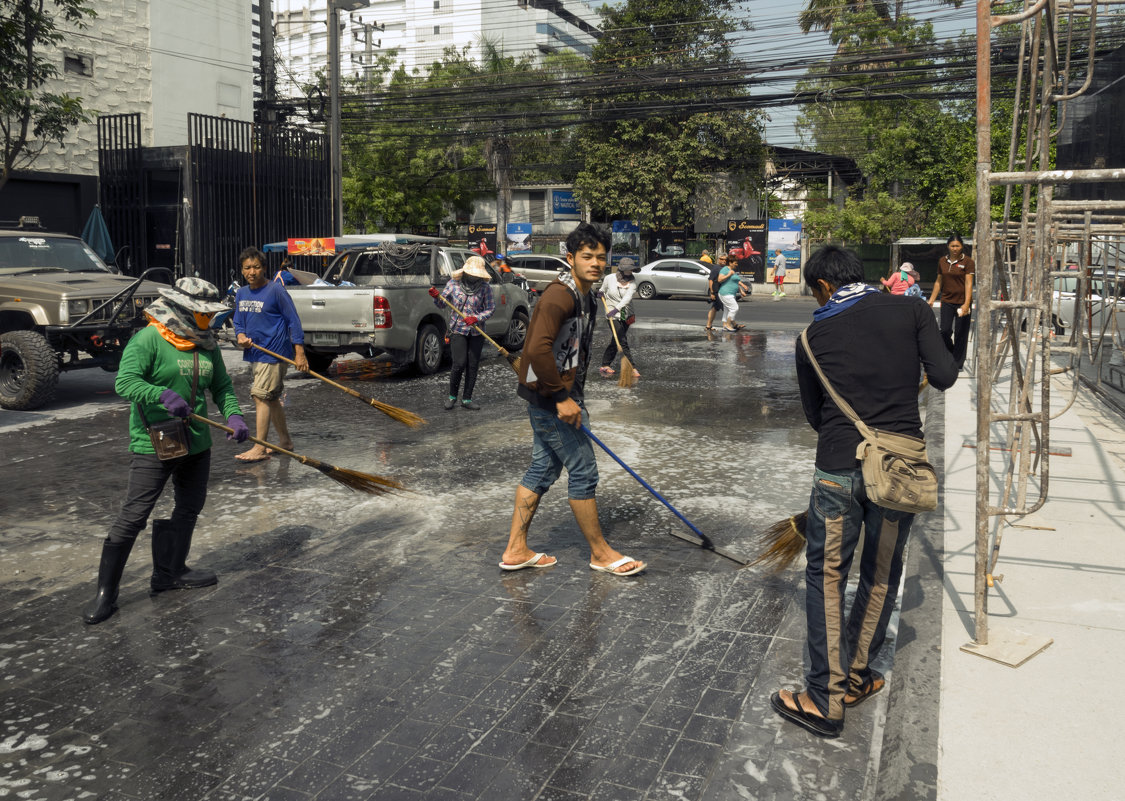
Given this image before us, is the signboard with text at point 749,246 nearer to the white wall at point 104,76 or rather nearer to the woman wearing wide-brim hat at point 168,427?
the white wall at point 104,76

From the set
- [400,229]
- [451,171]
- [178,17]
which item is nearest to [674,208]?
[451,171]

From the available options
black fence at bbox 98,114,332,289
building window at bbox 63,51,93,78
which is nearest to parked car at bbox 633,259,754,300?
black fence at bbox 98,114,332,289

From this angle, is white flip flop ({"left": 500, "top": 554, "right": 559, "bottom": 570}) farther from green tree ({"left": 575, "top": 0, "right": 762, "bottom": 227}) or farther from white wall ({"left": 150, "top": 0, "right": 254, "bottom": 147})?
green tree ({"left": 575, "top": 0, "right": 762, "bottom": 227})

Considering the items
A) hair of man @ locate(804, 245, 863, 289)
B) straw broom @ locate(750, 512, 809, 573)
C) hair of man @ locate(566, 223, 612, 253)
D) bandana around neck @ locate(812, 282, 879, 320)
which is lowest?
straw broom @ locate(750, 512, 809, 573)

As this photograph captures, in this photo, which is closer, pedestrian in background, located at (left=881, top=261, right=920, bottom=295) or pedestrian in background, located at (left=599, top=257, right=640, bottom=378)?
pedestrian in background, located at (left=881, top=261, right=920, bottom=295)

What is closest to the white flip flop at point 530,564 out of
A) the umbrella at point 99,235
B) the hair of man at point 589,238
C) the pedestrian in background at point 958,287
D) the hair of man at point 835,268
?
the hair of man at point 589,238

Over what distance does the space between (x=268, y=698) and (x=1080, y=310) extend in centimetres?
797

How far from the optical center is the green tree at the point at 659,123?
40.8 m

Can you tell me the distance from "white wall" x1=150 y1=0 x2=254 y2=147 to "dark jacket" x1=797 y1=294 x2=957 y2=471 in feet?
78.6

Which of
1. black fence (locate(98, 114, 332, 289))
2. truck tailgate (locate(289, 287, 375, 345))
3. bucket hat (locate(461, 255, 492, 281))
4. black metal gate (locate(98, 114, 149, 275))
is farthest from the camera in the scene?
black metal gate (locate(98, 114, 149, 275))

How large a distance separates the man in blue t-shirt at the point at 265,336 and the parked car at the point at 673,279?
87.2 ft

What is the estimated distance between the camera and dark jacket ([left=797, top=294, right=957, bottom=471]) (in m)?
3.68

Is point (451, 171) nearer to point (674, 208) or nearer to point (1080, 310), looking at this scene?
point (674, 208)

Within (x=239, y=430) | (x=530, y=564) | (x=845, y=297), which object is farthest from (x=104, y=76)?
(x=845, y=297)
